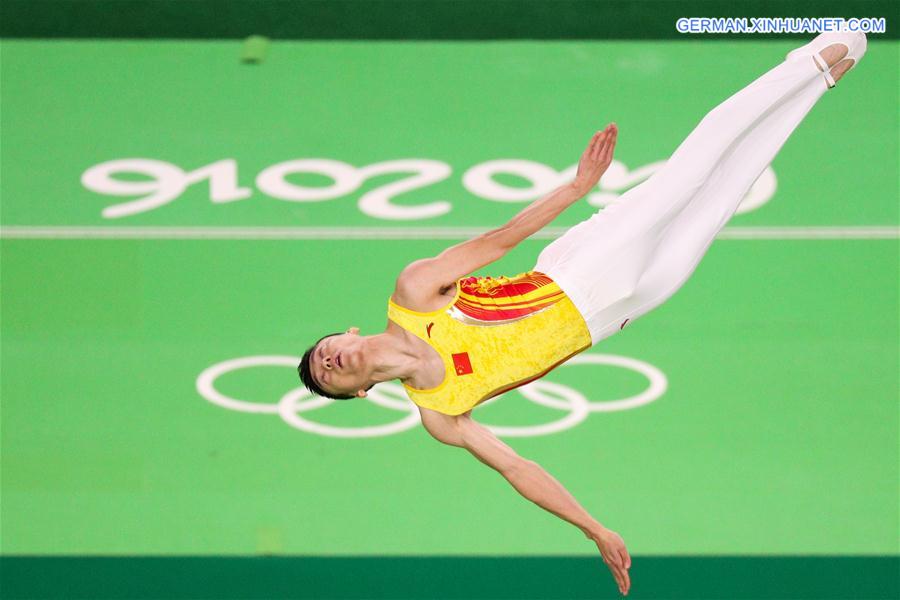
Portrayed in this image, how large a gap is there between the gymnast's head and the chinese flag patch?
420 millimetres

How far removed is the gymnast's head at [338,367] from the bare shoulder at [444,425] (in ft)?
1.12

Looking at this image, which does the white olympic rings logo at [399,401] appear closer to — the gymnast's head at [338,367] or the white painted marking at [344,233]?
the white painted marking at [344,233]

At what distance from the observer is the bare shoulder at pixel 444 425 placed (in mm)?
6352

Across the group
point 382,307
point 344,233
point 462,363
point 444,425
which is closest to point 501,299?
point 462,363

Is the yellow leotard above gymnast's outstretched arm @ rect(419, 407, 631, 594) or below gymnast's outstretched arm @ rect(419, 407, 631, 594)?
above

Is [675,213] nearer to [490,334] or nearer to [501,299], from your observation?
[501,299]

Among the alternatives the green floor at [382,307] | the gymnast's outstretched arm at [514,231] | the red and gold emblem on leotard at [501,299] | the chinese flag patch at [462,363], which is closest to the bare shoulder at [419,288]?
the gymnast's outstretched arm at [514,231]

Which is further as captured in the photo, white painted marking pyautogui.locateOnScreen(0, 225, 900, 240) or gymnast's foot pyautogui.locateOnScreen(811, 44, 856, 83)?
white painted marking pyautogui.locateOnScreen(0, 225, 900, 240)

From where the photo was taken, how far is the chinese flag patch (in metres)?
6.31

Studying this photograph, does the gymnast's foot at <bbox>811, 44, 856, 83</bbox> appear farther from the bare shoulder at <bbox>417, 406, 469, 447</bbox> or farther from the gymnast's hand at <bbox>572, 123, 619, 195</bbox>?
the bare shoulder at <bbox>417, 406, 469, 447</bbox>

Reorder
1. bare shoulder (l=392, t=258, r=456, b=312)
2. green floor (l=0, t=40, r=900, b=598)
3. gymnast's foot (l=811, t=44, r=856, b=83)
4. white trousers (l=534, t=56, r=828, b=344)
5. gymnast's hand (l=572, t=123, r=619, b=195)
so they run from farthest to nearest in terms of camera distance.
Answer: green floor (l=0, t=40, r=900, b=598) < gymnast's foot (l=811, t=44, r=856, b=83) < white trousers (l=534, t=56, r=828, b=344) < bare shoulder (l=392, t=258, r=456, b=312) < gymnast's hand (l=572, t=123, r=619, b=195)

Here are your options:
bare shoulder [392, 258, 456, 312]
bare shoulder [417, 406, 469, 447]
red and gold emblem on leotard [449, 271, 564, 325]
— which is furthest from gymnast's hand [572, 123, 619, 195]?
bare shoulder [417, 406, 469, 447]
